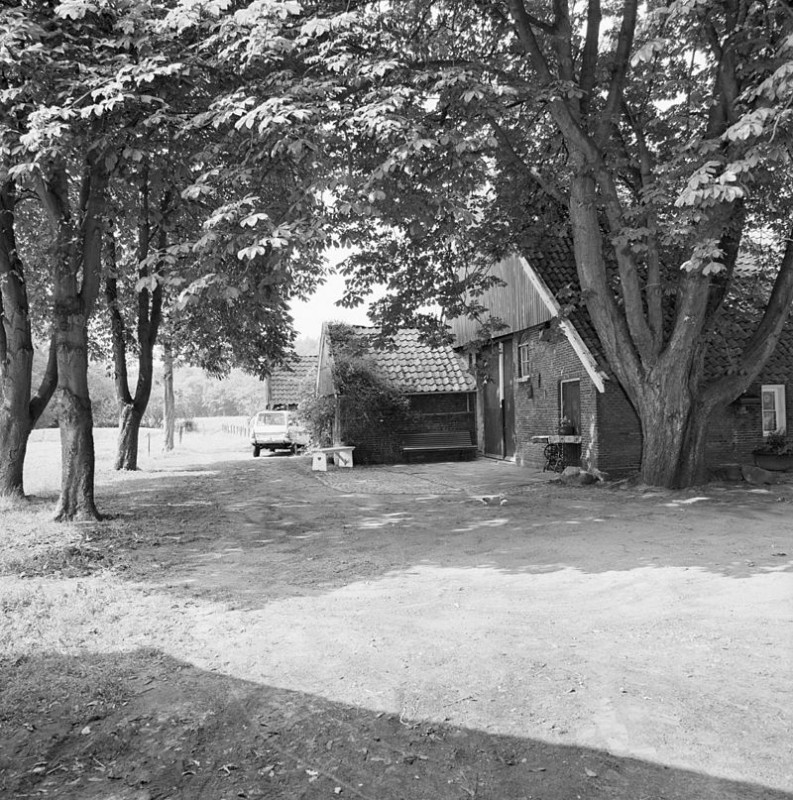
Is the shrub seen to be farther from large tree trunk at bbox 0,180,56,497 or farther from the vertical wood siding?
large tree trunk at bbox 0,180,56,497

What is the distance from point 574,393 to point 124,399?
1254 cm

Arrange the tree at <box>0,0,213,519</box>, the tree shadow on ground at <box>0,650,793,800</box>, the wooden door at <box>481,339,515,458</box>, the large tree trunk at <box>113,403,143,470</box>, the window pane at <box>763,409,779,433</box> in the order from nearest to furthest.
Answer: the tree shadow on ground at <box>0,650,793,800</box> < the tree at <box>0,0,213,519</box> < the window pane at <box>763,409,779,433</box> < the large tree trunk at <box>113,403,143,470</box> < the wooden door at <box>481,339,515,458</box>

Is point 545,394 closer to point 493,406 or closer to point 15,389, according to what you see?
point 493,406

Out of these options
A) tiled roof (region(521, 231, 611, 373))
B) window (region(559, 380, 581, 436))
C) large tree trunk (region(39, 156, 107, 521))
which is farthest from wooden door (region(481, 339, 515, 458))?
large tree trunk (region(39, 156, 107, 521))

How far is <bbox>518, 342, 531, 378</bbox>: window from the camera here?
19.6m

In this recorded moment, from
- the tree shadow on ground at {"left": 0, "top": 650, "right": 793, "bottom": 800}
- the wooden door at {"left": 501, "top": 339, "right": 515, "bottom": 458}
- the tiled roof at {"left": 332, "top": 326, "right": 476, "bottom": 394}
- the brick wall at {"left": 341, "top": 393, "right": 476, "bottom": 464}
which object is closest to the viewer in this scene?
the tree shadow on ground at {"left": 0, "top": 650, "right": 793, "bottom": 800}

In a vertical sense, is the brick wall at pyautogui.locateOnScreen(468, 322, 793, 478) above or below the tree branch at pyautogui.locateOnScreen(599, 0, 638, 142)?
below

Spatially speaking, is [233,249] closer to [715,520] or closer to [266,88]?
[266,88]

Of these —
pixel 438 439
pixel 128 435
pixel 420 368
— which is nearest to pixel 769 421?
pixel 438 439

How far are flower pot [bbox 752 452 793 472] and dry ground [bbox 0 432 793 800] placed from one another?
23.1 ft

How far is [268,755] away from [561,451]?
14.4 meters

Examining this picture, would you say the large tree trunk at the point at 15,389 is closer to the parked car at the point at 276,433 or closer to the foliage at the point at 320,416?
the foliage at the point at 320,416

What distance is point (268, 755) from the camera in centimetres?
349

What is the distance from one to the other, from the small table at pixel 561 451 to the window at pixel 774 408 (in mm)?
4707
